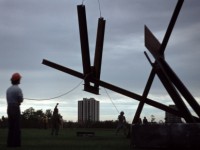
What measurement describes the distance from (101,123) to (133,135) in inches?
2454

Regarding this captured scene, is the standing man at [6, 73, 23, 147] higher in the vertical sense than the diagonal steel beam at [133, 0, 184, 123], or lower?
lower

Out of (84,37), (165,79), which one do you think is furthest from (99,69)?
(165,79)

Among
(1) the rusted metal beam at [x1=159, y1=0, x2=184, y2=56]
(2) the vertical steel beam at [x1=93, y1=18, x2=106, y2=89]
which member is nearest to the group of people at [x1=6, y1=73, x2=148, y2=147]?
(2) the vertical steel beam at [x1=93, y1=18, x2=106, y2=89]

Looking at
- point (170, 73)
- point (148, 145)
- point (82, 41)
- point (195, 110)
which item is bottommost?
point (148, 145)

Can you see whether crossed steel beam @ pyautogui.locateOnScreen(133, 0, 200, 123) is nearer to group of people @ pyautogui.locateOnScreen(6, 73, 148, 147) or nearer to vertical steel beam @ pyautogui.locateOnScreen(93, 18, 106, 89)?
vertical steel beam @ pyautogui.locateOnScreen(93, 18, 106, 89)

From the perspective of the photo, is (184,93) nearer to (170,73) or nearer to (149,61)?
(170,73)

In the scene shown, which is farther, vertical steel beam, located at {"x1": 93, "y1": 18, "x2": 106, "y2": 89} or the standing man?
vertical steel beam, located at {"x1": 93, "y1": 18, "x2": 106, "y2": 89}

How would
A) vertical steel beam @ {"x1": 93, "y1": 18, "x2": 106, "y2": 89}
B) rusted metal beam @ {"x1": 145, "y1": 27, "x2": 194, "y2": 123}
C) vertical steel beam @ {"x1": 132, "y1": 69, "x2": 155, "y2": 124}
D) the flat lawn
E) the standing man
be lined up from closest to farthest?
the standing man < rusted metal beam @ {"x1": 145, "y1": 27, "x2": 194, "y2": 123} < the flat lawn < vertical steel beam @ {"x1": 93, "y1": 18, "x2": 106, "y2": 89} < vertical steel beam @ {"x1": 132, "y1": 69, "x2": 155, "y2": 124}

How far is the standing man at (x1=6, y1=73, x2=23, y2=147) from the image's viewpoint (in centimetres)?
1153

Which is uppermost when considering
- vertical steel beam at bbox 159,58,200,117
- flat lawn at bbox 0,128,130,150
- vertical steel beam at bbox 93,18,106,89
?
vertical steel beam at bbox 93,18,106,89

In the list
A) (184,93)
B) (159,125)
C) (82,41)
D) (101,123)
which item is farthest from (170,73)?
(101,123)

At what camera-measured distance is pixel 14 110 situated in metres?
11.6

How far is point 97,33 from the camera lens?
44.3 ft

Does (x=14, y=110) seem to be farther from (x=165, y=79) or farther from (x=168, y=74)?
(x=168, y=74)
